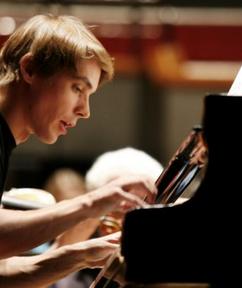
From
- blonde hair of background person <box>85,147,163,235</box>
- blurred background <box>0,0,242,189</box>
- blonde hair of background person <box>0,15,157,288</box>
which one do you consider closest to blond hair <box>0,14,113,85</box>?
blonde hair of background person <box>0,15,157,288</box>

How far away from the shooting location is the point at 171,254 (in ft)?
6.20

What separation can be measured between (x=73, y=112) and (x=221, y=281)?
55 cm

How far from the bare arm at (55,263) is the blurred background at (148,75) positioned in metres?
3.65

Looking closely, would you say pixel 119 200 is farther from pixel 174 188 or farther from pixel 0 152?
pixel 0 152

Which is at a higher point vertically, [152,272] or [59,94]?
[59,94]

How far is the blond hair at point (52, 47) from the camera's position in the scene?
7.07 feet

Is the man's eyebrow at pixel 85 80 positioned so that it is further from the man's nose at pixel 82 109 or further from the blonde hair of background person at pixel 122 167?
the blonde hair of background person at pixel 122 167

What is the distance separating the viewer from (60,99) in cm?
216

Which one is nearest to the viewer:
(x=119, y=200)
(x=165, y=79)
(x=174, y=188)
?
(x=119, y=200)

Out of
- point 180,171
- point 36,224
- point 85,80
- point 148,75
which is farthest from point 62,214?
point 148,75

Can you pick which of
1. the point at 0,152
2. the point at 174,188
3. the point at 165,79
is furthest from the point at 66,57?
the point at 165,79

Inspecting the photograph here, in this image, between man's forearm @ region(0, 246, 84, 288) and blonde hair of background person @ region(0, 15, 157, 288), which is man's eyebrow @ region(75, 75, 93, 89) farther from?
man's forearm @ region(0, 246, 84, 288)

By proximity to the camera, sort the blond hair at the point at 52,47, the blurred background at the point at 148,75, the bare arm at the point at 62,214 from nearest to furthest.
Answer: the bare arm at the point at 62,214 → the blond hair at the point at 52,47 → the blurred background at the point at 148,75

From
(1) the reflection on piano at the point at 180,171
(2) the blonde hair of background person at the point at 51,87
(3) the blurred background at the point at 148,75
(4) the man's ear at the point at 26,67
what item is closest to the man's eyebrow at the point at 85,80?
(2) the blonde hair of background person at the point at 51,87
